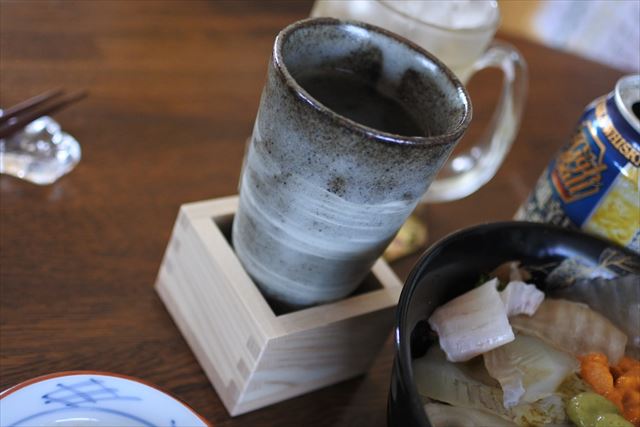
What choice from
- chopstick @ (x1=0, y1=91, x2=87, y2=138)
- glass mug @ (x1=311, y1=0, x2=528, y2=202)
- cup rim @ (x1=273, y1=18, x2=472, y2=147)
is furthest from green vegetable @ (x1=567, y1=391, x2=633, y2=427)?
chopstick @ (x1=0, y1=91, x2=87, y2=138)

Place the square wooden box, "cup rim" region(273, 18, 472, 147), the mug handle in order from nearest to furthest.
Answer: "cup rim" region(273, 18, 472, 147)
the square wooden box
the mug handle

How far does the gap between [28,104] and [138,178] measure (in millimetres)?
135

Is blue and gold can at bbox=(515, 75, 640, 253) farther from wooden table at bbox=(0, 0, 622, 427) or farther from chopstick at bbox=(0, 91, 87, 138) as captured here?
chopstick at bbox=(0, 91, 87, 138)

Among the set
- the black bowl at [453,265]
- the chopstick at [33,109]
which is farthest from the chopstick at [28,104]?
the black bowl at [453,265]

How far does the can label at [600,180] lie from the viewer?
64 cm

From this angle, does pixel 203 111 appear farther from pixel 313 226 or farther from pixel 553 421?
pixel 553 421

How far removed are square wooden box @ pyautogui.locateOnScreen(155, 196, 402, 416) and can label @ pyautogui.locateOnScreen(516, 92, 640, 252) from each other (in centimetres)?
19

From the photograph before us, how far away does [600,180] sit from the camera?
658 mm

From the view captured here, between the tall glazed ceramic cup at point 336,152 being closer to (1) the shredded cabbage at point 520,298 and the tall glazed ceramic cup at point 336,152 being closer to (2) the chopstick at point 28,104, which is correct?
(1) the shredded cabbage at point 520,298

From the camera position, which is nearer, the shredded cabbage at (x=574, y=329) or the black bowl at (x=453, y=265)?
the black bowl at (x=453, y=265)

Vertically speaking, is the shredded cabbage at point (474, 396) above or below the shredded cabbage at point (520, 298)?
below

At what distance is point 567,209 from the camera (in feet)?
2.29

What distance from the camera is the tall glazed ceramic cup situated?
1.57ft

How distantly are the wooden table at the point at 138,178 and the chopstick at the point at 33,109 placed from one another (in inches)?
0.8
